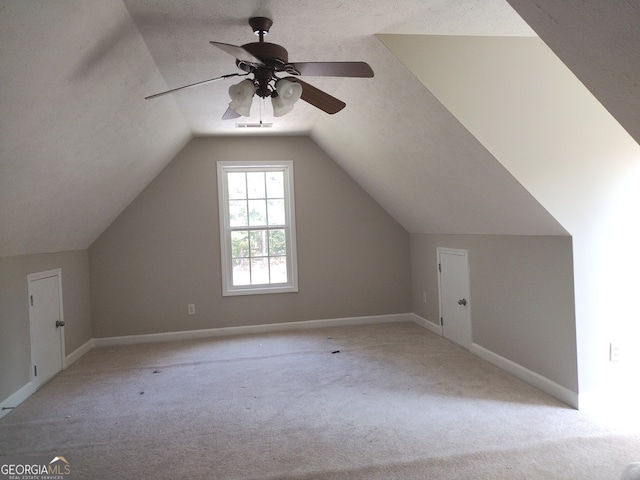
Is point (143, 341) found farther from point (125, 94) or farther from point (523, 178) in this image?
point (523, 178)

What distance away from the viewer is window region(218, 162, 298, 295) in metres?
5.05

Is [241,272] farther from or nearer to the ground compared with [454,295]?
farther from the ground

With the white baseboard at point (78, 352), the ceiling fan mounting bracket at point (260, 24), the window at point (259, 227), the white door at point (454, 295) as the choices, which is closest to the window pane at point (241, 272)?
the window at point (259, 227)

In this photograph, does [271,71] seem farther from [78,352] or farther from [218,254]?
[78,352]

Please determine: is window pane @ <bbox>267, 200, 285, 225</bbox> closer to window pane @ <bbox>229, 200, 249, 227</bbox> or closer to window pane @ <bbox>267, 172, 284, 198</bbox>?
window pane @ <bbox>267, 172, 284, 198</bbox>

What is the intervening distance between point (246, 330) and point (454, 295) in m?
2.34

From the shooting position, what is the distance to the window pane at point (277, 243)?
17.1 ft

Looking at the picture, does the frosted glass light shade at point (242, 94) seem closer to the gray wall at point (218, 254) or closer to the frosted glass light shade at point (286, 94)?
the frosted glass light shade at point (286, 94)

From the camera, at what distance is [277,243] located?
205 inches

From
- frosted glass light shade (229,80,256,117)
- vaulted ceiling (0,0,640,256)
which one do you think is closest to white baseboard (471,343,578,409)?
vaulted ceiling (0,0,640,256)

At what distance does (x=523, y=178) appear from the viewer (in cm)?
271

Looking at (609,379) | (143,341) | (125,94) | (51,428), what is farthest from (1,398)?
(609,379)

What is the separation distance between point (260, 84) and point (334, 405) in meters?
2.09

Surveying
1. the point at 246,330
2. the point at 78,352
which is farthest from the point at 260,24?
the point at 78,352
